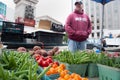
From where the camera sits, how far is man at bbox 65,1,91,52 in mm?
4875

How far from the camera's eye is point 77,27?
495cm

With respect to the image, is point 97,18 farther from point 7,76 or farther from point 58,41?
point 7,76

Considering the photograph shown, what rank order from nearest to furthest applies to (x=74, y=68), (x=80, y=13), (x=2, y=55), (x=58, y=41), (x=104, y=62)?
(x=2, y=55) < (x=104, y=62) < (x=74, y=68) < (x=80, y=13) < (x=58, y=41)

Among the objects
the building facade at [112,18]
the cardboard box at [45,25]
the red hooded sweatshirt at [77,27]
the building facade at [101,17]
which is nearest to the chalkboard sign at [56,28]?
the cardboard box at [45,25]

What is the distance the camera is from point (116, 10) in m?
25.1

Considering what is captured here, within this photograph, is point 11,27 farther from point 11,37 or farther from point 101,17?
point 101,17

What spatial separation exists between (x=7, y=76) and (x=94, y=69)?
1703 millimetres

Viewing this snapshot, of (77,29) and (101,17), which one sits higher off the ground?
(101,17)

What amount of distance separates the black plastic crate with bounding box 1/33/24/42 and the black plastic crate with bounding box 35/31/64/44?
446 mm

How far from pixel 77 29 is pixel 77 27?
0.14 feet

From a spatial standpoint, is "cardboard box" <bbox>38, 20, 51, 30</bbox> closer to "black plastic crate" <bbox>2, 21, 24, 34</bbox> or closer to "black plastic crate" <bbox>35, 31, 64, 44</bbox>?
"black plastic crate" <bbox>35, 31, 64, 44</bbox>

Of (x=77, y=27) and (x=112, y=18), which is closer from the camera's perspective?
(x=77, y=27)

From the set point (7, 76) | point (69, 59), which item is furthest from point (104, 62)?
point (7, 76)

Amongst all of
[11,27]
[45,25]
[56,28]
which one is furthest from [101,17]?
[11,27]
